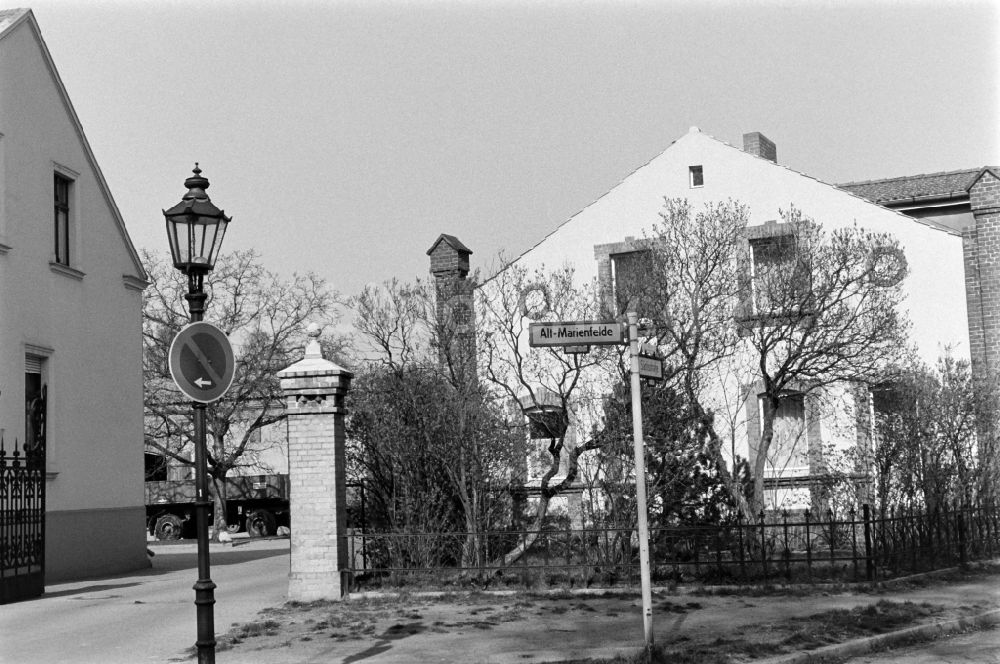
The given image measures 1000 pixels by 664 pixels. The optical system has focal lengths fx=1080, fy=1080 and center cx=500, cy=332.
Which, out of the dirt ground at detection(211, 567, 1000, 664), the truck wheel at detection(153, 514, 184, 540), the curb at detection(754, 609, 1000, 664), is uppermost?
the dirt ground at detection(211, 567, 1000, 664)

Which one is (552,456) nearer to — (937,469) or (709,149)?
(937,469)

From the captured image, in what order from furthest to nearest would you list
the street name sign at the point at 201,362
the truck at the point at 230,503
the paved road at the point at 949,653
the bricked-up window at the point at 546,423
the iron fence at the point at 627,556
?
the truck at the point at 230,503 < the bricked-up window at the point at 546,423 < the iron fence at the point at 627,556 < the paved road at the point at 949,653 < the street name sign at the point at 201,362

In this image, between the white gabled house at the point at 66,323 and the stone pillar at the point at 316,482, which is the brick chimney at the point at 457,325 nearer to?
the stone pillar at the point at 316,482

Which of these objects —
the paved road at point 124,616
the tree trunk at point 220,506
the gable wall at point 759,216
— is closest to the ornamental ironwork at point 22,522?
the paved road at point 124,616

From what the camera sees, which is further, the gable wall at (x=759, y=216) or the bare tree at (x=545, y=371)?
the gable wall at (x=759, y=216)

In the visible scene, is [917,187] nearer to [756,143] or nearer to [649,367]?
[756,143]

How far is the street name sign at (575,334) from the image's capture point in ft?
32.4

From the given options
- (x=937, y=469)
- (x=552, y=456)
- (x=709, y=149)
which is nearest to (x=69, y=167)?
(x=552, y=456)

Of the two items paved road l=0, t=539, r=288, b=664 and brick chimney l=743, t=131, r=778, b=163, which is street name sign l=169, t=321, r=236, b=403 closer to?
paved road l=0, t=539, r=288, b=664

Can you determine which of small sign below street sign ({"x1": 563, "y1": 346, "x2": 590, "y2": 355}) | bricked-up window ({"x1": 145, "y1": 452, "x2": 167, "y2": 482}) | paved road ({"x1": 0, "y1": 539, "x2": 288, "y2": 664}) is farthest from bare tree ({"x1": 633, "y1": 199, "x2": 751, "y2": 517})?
bricked-up window ({"x1": 145, "y1": 452, "x2": 167, "y2": 482})

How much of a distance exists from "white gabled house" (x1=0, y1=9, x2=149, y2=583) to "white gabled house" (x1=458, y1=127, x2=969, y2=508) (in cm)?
868

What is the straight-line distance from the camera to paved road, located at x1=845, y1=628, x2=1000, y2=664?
977 cm

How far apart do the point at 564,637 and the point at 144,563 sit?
1400 centimetres

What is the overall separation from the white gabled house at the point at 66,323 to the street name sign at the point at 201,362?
9035 mm
